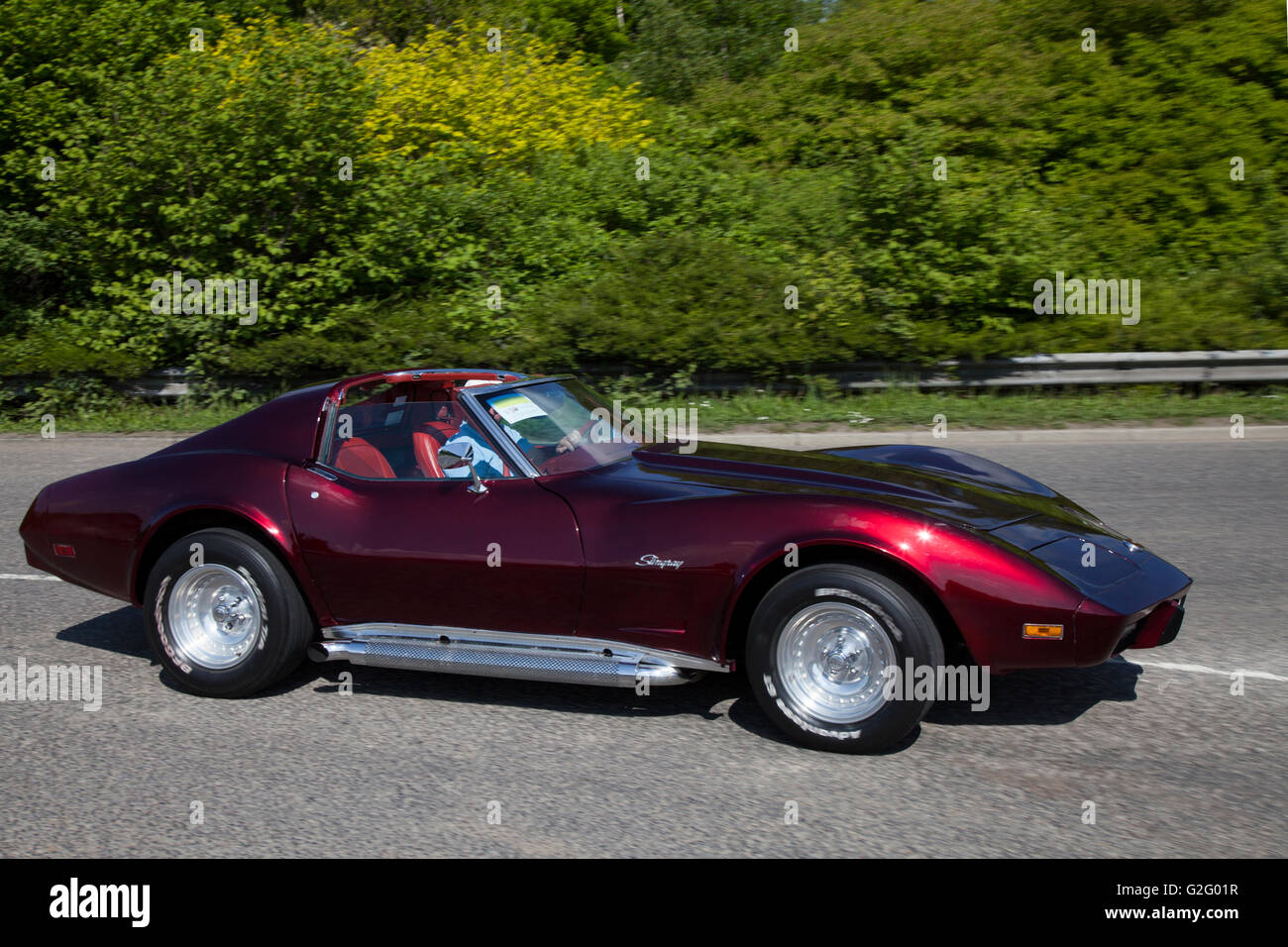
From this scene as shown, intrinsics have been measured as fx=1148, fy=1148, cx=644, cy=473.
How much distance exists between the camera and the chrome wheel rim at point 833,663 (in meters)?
4.11

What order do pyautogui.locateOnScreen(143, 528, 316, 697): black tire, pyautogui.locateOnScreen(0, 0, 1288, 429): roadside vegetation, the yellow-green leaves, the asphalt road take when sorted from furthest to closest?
1. the yellow-green leaves
2. pyautogui.locateOnScreen(0, 0, 1288, 429): roadside vegetation
3. pyautogui.locateOnScreen(143, 528, 316, 697): black tire
4. the asphalt road

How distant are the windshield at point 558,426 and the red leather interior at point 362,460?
0.55 meters

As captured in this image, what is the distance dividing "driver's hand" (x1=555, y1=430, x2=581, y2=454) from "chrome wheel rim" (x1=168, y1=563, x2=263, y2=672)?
1481mm

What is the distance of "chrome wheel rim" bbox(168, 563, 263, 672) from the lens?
4977 millimetres

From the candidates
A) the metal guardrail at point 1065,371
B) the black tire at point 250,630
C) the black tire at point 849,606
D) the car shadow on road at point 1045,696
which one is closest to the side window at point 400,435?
the black tire at point 250,630

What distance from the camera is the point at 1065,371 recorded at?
13.5m

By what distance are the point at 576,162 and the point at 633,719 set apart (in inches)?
677

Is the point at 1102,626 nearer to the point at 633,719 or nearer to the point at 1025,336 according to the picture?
the point at 633,719

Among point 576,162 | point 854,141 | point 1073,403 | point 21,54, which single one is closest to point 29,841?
point 1073,403

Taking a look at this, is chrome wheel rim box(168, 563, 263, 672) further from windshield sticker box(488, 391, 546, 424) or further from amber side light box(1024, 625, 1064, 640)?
amber side light box(1024, 625, 1064, 640)

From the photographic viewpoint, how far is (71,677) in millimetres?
5238

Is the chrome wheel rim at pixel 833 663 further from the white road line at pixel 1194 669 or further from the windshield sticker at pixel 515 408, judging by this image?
the white road line at pixel 1194 669

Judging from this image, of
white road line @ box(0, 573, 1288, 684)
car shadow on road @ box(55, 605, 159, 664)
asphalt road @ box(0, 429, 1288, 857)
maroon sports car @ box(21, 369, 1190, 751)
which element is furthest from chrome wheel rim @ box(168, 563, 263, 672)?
white road line @ box(0, 573, 1288, 684)
